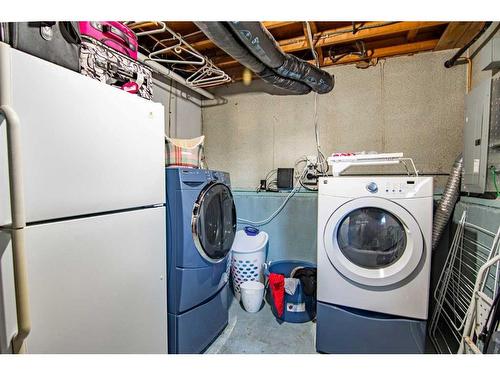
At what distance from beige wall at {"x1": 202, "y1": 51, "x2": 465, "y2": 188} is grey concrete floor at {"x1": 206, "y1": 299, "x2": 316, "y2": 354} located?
1420 mm

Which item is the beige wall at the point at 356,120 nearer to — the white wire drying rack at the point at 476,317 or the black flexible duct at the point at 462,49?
the black flexible duct at the point at 462,49

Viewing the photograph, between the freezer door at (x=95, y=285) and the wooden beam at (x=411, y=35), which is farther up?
the wooden beam at (x=411, y=35)

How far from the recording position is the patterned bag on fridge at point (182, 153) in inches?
62.8

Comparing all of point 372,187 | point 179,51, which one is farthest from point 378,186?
point 179,51

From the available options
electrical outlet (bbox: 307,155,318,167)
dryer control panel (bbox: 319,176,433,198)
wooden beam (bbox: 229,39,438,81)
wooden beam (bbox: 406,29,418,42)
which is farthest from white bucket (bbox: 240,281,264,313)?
wooden beam (bbox: 406,29,418,42)

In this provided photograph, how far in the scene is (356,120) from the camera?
2.41 meters

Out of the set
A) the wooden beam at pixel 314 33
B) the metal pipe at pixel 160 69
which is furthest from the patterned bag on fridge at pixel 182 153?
the wooden beam at pixel 314 33

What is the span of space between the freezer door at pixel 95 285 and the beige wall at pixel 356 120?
1.67 metres

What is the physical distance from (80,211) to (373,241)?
1.67 meters

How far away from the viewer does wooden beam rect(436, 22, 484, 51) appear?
1.73 metres

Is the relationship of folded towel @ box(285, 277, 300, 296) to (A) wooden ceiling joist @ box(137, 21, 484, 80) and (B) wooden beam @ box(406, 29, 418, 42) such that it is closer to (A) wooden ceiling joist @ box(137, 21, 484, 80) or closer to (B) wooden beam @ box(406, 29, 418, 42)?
(A) wooden ceiling joist @ box(137, 21, 484, 80)

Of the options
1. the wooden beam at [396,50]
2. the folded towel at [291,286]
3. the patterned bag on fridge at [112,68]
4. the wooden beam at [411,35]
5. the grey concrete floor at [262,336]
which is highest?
the wooden beam at [411,35]
